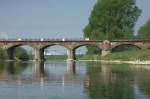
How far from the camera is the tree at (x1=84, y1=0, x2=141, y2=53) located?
122500mm

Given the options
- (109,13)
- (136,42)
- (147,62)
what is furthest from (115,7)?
(147,62)

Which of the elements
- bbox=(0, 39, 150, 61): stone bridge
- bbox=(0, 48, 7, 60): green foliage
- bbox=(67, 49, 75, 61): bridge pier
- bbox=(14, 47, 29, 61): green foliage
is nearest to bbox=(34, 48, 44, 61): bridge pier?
bbox=(0, 39, 150, 61): stone bridge

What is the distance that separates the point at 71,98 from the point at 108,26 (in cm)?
9554

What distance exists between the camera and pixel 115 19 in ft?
399

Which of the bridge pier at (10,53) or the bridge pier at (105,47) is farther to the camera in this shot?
the bridge pier at (10,53)

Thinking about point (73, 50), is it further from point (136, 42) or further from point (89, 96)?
point (89, 96)

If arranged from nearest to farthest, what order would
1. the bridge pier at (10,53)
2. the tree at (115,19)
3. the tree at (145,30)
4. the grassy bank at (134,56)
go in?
the grassy bank at (134,56), the tree at (115,19), the bridge pier at (10,53), the tree at (145,30)

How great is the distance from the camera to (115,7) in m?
122

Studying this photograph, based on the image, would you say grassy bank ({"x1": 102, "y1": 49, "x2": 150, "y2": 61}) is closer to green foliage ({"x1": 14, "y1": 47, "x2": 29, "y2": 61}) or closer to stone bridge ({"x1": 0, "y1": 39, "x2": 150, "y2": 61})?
stone bridge ({"x1": 0, "y1": 39, "x2": 150, "y2": 61})

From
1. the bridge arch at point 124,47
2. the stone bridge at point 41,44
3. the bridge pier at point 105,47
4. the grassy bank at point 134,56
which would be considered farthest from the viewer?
the stone bridge at point 41,44

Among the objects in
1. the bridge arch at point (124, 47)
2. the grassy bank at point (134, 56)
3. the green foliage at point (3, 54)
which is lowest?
the grassy bank at point (134, 56)

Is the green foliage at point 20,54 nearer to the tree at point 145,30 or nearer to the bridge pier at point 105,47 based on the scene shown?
the bridge pier at point 105,47

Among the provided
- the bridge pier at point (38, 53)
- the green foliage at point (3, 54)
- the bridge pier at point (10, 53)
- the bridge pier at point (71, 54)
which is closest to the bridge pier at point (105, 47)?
the bridge pier at point (71, 54)

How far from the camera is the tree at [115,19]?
122500mm
